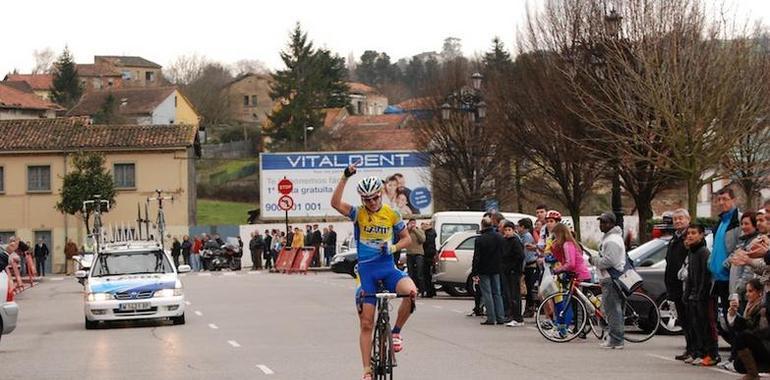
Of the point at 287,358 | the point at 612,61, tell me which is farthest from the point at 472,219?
the point at 287,358

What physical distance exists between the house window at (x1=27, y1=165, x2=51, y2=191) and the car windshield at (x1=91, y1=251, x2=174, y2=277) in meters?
45.8

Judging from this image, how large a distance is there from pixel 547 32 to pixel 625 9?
5.21 metres

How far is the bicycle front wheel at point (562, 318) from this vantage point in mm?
18609

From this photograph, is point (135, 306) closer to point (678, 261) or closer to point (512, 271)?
point (512, 271)

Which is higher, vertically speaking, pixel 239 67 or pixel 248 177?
pixel 239 67

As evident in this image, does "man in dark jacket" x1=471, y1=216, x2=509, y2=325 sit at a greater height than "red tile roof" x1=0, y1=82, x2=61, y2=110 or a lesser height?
lesser

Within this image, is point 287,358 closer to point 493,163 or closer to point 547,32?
point 547,32

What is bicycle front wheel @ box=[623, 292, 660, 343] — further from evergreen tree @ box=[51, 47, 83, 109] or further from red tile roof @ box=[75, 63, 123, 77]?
red tile roof @ box=[75, 63, 123, 77]

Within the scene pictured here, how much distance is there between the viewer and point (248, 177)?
10000 cm

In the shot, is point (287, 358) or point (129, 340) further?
point (129, 340)

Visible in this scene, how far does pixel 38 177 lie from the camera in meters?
68.9

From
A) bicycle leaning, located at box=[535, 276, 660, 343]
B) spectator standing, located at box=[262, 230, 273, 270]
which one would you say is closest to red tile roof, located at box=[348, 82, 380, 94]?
spectator standing, located at box=[262, 230, 273, 270]

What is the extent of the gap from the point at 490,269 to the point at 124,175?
4973cm

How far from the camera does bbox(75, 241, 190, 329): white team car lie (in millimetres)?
23016
